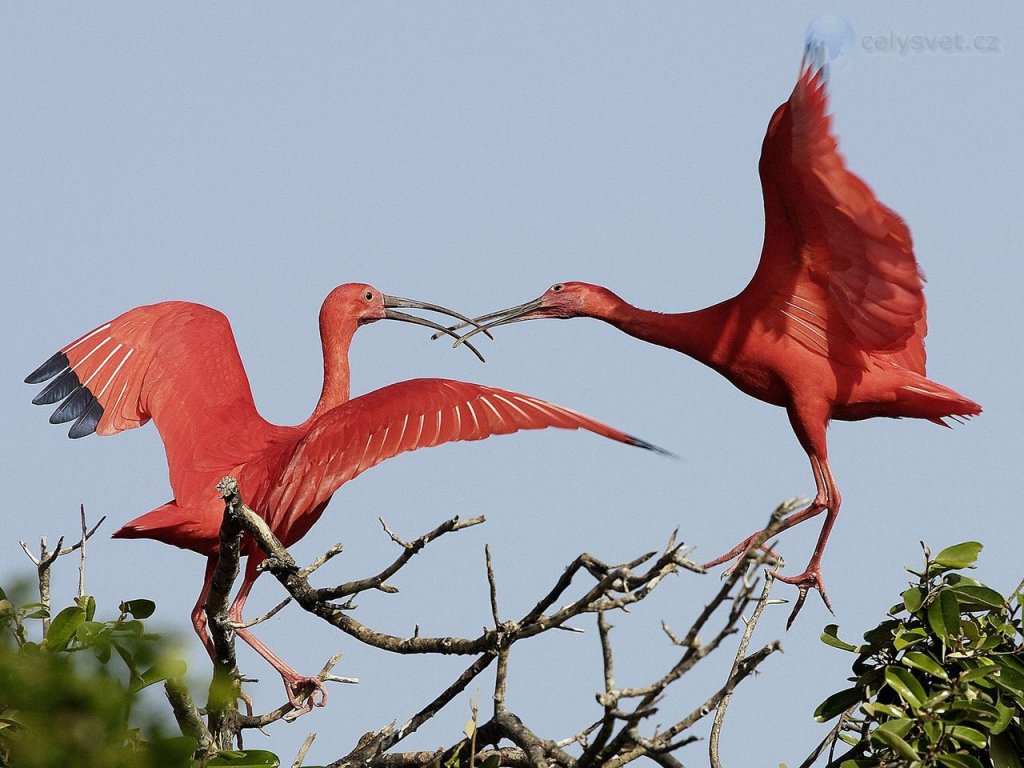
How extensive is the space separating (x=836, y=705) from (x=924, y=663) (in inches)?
14.1

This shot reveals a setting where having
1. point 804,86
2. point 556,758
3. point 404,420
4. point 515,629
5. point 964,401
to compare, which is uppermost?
point 804,86

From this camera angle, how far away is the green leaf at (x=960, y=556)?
470cm

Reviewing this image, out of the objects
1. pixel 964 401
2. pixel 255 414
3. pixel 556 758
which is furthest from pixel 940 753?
pixel 255 414

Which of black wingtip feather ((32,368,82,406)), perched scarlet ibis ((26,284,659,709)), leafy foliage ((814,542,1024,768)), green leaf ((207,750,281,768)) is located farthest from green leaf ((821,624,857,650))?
black wingtip feather ((32,368,82,406))

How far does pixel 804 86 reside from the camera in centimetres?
591

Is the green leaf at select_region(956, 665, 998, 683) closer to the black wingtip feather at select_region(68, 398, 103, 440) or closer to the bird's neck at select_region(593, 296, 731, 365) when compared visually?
the bird's neck at select_region(593, 296, 731, 365)

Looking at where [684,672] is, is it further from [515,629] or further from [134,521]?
[134,521]

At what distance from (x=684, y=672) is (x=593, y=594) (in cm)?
33

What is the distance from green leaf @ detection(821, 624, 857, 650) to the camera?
16.0 ft

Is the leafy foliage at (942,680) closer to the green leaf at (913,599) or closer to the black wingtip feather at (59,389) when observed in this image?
the green leaf at (913,599)

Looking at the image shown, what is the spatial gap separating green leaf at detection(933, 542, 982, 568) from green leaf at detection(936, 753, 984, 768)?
2.12ft

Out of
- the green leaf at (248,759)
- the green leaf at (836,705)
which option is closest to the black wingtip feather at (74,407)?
the green leaf at (248,759)

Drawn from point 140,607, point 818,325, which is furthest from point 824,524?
point 140,607

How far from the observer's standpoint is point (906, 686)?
4543mm
